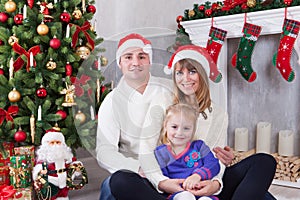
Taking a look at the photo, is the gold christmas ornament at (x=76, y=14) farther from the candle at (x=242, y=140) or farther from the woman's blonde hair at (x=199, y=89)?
the candle at (x=242, y=140)

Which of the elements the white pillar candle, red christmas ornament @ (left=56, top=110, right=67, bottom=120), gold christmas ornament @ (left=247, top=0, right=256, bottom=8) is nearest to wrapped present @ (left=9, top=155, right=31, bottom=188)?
red christmas ornament @ (left=56, top=110, right=67, bottom=120)

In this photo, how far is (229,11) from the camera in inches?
115

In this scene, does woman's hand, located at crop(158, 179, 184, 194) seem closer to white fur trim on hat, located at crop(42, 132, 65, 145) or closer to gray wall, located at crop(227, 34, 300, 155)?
white fur trim on hat, located at crop(42, 132, 65, 145)

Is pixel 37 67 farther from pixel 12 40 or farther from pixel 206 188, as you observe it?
pixel 206 188

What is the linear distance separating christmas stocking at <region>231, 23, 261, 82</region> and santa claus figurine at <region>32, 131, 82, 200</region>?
140 cm

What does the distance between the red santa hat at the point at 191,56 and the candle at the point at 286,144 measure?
1.40m

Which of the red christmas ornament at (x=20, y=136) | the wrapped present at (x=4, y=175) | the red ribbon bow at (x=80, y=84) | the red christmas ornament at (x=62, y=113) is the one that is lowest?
the wrapped present at (x=4, y=175)

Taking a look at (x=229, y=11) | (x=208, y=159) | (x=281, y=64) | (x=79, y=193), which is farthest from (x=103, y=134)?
(x=229, y=11)

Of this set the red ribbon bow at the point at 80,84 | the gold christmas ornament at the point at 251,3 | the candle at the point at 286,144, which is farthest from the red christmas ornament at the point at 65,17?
the candle at the point at 286,144

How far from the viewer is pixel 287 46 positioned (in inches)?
103

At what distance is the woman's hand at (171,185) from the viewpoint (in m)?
1.58

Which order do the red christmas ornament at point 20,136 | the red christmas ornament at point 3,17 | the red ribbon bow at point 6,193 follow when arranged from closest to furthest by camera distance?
the red ribbon bow at point 6,193
the red christmas ornament at point 20,136
the red christmas ornament at point 3,17

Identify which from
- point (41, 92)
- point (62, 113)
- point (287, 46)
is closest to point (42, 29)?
point (41, 92)

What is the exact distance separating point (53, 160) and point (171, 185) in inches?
31.5
